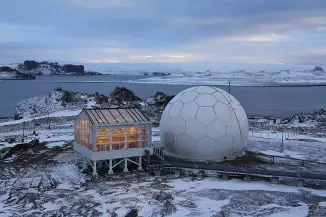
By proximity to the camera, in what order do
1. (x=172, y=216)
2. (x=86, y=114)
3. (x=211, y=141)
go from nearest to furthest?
(x=172, y=216)
(x=86, y=114)
(x=211, y=141)

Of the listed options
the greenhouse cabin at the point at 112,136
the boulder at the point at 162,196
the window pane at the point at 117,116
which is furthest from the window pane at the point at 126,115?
the boulder at the point at 162,196

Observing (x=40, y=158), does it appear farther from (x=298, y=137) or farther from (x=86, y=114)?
(x=298, y=137)

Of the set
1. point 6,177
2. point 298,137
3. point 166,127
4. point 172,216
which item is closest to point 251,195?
point 172,216

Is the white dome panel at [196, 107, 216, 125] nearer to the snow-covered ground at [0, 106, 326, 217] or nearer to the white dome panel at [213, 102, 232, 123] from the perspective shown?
the white dome panel at [213, 102, 232, 123]

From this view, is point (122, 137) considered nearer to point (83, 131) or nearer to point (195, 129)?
point (83, 131)

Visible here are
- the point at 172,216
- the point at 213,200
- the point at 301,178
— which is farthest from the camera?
the point at 301,178

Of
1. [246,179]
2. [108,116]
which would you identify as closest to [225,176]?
[246,179]
